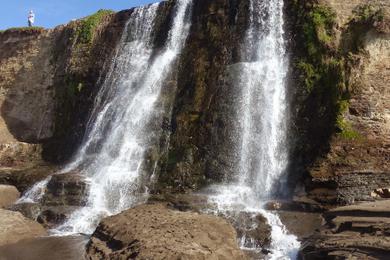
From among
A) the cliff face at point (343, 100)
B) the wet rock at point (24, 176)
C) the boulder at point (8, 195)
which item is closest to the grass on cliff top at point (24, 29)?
the wet rock at point (24, 176)

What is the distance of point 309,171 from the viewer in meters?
14.7

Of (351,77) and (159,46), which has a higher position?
(159,46)

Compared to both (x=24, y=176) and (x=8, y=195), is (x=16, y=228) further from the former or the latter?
(x=24, y=176)

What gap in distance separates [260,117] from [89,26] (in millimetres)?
12223

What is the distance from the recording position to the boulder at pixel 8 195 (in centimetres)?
1778

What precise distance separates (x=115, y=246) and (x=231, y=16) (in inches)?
457

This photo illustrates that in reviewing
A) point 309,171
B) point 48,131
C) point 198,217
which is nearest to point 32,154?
point 48,131

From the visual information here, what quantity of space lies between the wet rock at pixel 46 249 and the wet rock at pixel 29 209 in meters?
2.32

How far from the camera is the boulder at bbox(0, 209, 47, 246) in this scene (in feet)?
43.5

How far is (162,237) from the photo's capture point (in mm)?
9438

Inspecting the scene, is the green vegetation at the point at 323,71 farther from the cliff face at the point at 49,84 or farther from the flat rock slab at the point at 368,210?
the cliff face at the point at 49,84

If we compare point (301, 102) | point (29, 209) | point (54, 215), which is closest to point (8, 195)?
point (29, 209)

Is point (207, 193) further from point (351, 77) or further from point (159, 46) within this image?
point (159, 46)

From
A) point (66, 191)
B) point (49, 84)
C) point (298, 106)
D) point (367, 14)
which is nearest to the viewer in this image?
point (298, 106)
